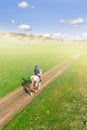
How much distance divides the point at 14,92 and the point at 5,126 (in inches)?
434

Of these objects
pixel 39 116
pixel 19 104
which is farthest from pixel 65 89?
pixel 39 116

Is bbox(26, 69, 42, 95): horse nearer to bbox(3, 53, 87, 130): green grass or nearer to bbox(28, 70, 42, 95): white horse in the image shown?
bbox(28, 70, 42, 95): white horse

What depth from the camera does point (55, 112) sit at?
950 inches

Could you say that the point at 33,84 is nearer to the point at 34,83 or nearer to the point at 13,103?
the point at 34,83

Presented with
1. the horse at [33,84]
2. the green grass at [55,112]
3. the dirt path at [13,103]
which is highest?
the horse at [33,84]

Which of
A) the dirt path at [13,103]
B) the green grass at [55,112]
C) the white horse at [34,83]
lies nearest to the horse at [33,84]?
the white horse at [34,83]

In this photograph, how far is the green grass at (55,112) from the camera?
821 inches

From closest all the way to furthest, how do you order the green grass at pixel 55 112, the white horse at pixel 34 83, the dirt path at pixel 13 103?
1. the green grass at pixel 55 112
2. the dirt path at pixel 13 103
3. the white horse at pixel 34 83

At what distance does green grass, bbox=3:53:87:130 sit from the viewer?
20844mm

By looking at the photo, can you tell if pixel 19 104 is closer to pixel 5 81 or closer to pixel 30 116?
pixel 30 116

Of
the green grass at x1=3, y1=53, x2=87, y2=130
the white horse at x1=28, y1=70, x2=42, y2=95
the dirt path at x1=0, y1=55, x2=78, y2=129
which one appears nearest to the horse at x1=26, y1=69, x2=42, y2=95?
the white horse at x1=28, y1=70, x2=42, y2=95

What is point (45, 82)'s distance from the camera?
128 ft

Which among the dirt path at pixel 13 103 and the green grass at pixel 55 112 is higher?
the dirt path at pixel 13 103

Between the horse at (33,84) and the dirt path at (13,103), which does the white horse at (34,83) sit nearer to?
the horse at (33,84)
